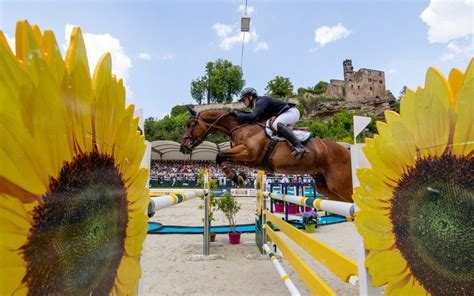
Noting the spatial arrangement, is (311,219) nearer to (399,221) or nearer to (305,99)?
(399,221)

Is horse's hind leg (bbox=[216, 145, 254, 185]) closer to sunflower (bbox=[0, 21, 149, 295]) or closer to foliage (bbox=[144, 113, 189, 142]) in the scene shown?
sunflower (bbox=[0, 21, 149, 295])

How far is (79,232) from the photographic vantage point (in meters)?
0.51

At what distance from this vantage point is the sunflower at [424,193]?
2.27 feet

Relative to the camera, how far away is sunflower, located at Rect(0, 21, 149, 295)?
345 millimetres

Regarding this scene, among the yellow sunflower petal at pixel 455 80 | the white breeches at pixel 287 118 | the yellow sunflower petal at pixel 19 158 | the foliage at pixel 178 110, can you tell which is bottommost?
the yellow sunflower petal at pixel 19 158

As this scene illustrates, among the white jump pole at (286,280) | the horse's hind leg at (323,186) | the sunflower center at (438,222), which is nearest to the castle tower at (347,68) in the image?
the horse's hind leg at (323,186)

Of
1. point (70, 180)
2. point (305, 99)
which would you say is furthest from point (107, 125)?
point (305, 99)

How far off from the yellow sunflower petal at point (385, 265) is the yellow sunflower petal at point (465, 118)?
35cm

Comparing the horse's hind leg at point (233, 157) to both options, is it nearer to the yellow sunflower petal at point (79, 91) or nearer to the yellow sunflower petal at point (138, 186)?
the yellow sunflower petal at point (138, 186)

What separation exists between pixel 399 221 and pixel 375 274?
185 mm

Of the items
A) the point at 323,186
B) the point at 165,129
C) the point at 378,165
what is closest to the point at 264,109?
the point at 323,186

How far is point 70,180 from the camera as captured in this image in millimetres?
482

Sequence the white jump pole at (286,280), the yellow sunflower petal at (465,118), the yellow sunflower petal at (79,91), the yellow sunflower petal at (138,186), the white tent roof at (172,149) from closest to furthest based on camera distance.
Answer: the yellow sunflower petal at (79,91), the yellow sunflower petal at (465,118), the yellow sunflower petal at (138,186), the white jump pole at (286,280), the white tent roof at (172,149)

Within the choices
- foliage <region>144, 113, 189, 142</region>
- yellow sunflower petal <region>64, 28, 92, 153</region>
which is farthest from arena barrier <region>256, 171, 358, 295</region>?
foliage <region>144, 113, 189, 142</region>
